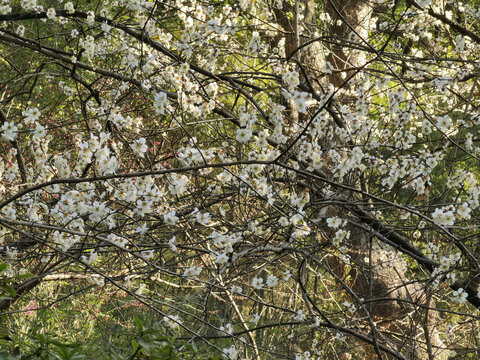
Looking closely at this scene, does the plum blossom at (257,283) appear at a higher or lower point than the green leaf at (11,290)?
higher

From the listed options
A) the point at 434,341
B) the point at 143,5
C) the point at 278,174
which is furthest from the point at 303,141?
the point at 434,341

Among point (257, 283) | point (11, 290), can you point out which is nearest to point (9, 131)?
point (11, 290)

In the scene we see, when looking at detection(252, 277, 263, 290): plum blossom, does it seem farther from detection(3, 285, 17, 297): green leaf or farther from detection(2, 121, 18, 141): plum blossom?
detection(3, 285, 17, 297): green leaf

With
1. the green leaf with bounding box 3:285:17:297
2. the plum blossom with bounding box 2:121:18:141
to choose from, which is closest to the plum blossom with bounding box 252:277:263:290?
the plum blossom with bounding box 2:121:18:141

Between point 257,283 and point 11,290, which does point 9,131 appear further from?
point 257,283

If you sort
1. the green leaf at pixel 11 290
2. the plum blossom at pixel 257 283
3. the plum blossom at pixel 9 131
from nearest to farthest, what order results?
the green leaf at pixel 11 290, the plum blossom at pixel 9 131, the plum blossom at pixel 257 283

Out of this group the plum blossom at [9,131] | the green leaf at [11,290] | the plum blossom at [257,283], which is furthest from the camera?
the plum blossom at [257,283]

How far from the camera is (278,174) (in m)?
3.29

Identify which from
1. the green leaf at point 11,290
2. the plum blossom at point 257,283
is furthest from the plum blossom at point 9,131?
the plum blossom at point 257,283

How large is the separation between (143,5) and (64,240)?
1.66m

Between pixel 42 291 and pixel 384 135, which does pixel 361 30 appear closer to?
pixel 384 135

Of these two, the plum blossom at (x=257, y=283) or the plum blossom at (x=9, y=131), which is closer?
the plum blossom at (x=9, y=131)

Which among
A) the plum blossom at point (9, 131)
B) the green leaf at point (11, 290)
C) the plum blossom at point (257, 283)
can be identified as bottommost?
the green leaf at point (11, 290)

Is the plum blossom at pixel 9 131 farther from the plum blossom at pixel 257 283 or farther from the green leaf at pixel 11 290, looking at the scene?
the plum blossom at pixel 257 283
